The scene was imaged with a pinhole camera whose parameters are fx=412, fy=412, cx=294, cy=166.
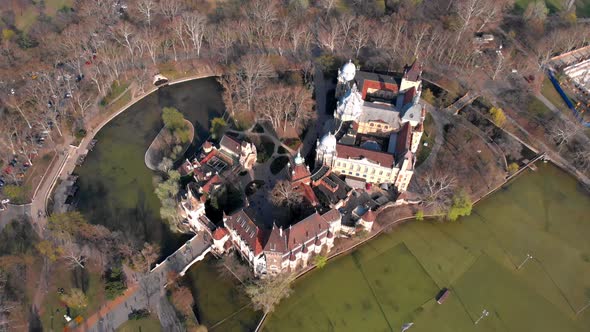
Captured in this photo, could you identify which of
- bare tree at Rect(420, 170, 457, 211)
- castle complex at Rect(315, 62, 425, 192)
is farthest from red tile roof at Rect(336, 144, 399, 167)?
bare tree at Rect(420, 170, 457, 211)

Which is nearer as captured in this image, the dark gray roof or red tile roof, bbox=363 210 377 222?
red tile roof, bbox=363 210 377 222

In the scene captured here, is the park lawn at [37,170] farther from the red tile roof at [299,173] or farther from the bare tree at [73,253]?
the red tile roof at [299,173]

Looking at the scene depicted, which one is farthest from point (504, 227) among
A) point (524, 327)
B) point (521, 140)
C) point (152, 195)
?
point (152, 195)

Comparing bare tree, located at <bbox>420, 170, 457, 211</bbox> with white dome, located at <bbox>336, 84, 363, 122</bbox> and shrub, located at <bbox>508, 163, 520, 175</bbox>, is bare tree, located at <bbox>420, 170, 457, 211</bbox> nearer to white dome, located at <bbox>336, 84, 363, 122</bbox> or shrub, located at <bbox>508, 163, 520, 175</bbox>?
shrub, located at <bbox>508, 163, 520, 175</bbox>

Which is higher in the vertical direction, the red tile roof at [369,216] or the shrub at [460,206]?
the red tile roof at [369,216]

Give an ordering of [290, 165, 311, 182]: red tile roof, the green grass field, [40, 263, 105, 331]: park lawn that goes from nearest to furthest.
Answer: [40, 263, 105, 331]: park lawn < [290, 165, 311, 182]: red tile roof < the green grass field

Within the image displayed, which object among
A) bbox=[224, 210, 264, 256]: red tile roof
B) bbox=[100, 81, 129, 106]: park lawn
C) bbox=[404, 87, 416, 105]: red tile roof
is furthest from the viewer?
bbox=[100, 81, 129, 106]: park lawn

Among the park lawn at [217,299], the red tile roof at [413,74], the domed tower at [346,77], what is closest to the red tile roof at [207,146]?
the park lawn at [217,299]

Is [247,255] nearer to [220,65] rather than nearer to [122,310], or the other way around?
[122,310]
